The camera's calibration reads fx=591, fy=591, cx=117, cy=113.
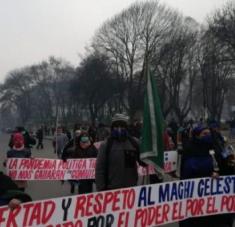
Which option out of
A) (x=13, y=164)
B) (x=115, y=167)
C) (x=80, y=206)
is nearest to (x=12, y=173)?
(x=13, y=164)

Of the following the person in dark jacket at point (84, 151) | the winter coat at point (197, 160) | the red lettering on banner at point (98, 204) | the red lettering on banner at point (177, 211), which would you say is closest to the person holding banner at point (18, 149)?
the person in dark jacket at point (84, 151)

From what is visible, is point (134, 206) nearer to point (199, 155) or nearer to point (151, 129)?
point (151, 129)

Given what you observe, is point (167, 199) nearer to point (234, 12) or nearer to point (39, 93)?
point (234, 12)

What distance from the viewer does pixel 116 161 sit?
22.2ft

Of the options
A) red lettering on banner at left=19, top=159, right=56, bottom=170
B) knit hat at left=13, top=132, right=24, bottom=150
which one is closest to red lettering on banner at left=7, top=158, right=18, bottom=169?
red lettering on banner at left=19, top=159, right=56, bottom=170

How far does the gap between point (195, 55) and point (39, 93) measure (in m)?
59.9

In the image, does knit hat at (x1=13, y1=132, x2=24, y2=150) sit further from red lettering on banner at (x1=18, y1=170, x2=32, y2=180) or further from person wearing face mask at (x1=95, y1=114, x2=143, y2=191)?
person wearing face mask at (x1=95, y1=114, x2=143, y2=191)

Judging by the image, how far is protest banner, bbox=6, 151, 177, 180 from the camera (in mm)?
12367

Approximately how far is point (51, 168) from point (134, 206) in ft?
22.7

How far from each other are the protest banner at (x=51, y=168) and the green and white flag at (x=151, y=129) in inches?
217

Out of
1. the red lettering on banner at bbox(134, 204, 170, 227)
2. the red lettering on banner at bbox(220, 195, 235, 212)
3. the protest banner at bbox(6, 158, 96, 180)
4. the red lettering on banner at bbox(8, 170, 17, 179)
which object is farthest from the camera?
the red lettering on banner at bbox(8, 170, 17, 179)

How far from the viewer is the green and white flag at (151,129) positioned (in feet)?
22.3

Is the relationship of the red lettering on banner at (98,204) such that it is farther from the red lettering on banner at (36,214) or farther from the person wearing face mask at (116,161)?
the person wearing face mask at (116,161)

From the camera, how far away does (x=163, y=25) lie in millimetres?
55750
